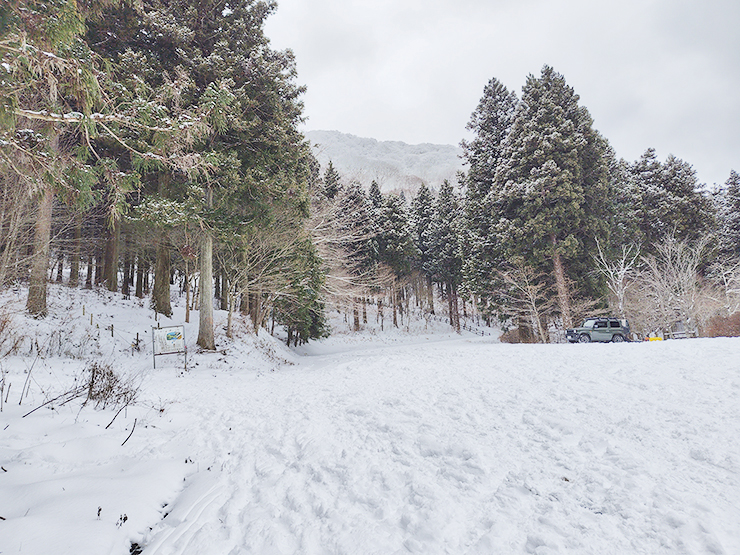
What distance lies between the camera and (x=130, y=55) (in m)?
8.93

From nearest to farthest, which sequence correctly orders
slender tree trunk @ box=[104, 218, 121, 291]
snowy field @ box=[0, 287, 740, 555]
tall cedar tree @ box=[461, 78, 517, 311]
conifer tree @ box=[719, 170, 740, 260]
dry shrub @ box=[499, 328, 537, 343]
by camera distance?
snowy field @ box=[0, 287, 740, 555] → slender tree trunk @ box=[104, 218, 121, 291] → dry shrub @ box=[499, 328, 537, 343] → tall cedar tree @ box=[461, 78, 517, 311] → conifer tree @ box=[719, 170, 740, 260]

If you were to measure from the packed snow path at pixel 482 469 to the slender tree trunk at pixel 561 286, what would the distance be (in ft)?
33.0

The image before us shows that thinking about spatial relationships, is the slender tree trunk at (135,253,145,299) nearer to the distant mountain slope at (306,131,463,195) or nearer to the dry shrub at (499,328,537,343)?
the dry shrub at (499,328,537,343)

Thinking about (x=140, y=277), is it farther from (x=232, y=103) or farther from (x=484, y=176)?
(x=484, y=176)

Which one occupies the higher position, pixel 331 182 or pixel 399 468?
pixel 331 182

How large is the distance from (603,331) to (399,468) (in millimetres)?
13414

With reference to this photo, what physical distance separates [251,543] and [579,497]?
2.44 meters

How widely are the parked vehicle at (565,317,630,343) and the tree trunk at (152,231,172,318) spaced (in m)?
17.0

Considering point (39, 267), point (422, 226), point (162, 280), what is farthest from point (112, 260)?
point (422, 226)

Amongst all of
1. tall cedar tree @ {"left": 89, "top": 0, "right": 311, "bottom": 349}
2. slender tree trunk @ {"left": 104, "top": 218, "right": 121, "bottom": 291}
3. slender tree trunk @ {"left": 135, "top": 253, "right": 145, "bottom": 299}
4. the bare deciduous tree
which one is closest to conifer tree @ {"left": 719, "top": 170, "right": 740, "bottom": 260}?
the bare deciduous tree

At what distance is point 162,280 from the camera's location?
13.3m

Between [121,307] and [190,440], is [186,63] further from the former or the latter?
[190,440]

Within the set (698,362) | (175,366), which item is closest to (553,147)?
(698,362)

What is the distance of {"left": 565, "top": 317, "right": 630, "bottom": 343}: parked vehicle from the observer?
42.0ft
